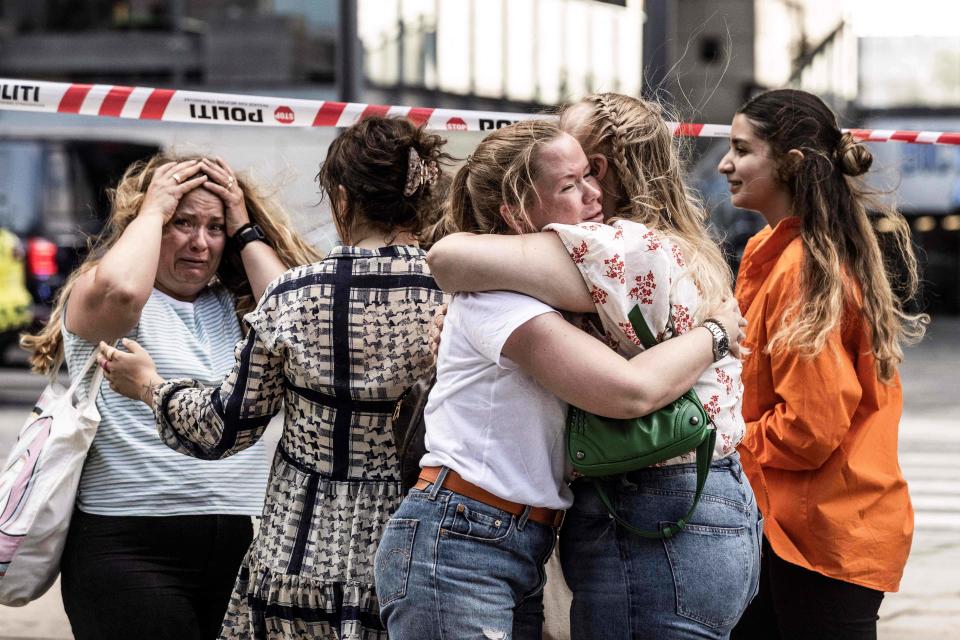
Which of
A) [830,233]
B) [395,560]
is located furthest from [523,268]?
[830,233]

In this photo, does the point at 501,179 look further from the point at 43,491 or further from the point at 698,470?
the point at 43,491

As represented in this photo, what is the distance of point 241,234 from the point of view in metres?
3.20

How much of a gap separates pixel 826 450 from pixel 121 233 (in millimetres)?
1828

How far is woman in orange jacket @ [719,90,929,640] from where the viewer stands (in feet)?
9.30

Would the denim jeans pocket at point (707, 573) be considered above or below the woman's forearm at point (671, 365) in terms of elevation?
below

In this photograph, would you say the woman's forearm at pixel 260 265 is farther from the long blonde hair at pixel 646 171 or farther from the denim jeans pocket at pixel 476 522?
the denim jeans pocket at pixel 476 522

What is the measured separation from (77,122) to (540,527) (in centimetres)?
1819

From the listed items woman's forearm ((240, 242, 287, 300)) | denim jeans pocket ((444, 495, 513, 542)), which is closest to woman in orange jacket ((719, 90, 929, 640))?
denim jeans pocket ((444, 495, 513, 542))

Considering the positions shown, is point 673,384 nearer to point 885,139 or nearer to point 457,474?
point 457,474

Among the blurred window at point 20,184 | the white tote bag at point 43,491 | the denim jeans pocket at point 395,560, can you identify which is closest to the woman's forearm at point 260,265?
the white tote bag at point 43,491

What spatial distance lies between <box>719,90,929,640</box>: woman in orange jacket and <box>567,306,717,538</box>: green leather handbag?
30.6 inches

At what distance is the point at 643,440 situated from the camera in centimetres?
209

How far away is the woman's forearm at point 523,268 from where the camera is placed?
2137mm

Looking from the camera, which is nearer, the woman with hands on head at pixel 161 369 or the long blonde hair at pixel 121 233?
the woman with hands on head at pixel 161 369
